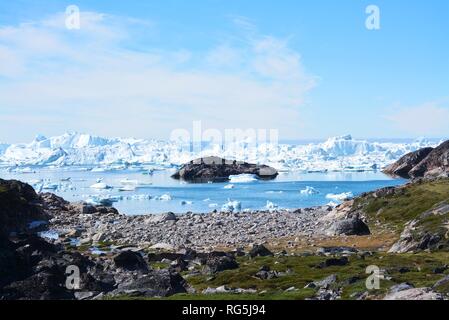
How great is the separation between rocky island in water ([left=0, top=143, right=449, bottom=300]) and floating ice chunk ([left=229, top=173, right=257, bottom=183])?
95759mm

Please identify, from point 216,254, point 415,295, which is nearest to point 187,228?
point 216,254

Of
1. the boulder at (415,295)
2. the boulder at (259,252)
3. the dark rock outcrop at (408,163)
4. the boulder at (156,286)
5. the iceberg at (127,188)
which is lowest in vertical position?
the boulder at (259,252)

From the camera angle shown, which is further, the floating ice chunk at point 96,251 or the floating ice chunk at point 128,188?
the floating ice chunk at point 128,188

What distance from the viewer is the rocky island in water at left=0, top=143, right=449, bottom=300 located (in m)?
31.6

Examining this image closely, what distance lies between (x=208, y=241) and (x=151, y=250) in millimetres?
9023

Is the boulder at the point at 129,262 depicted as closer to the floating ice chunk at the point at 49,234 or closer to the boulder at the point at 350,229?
the floating ice chunk at the point at 49,234

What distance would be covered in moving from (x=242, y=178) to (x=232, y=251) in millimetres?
134501

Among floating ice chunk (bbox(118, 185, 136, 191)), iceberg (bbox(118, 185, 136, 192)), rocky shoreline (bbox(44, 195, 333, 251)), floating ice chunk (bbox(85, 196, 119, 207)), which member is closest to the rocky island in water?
rocky shoreline (bbox(44, 195, 333, 251))

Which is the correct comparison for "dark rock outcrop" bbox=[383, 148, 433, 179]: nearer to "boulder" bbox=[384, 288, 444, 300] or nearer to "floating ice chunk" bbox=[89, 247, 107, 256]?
"floating ice chunk" bbox=[89, 247, 107, 256]

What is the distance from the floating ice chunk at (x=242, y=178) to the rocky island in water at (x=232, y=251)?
95759 millimetres

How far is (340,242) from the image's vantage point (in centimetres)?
5694

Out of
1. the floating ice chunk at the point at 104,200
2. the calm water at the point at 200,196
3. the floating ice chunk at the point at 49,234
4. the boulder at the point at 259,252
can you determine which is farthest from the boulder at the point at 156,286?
the floating ice chunk at the point at 104,200

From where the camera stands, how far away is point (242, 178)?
18688 centimetres

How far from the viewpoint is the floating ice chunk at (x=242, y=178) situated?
18466cm
